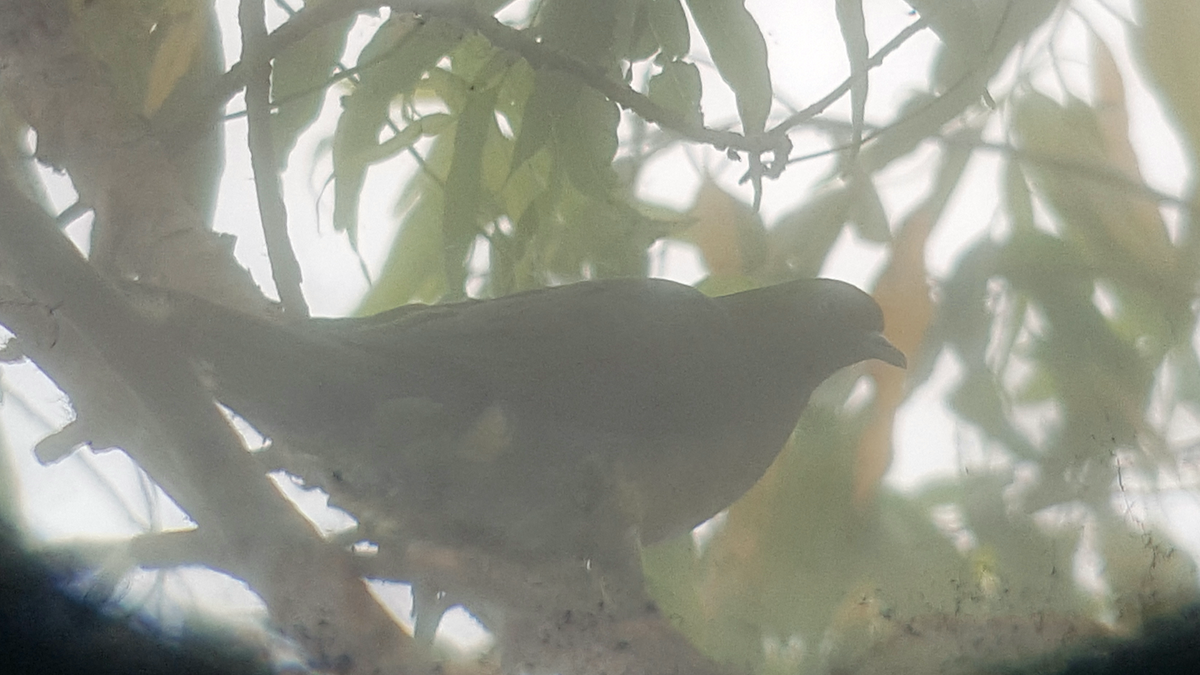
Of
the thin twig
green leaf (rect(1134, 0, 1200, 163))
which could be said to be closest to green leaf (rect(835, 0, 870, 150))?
green leaf (rect(1134, 0, 1200, 163))

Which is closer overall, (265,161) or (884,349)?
(265,161)

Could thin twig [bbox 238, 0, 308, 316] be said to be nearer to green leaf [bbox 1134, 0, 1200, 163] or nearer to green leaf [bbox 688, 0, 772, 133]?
green leaf [bbox 688, 0, 772, 133]

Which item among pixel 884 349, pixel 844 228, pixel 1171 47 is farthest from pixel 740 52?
pixel 1171 47

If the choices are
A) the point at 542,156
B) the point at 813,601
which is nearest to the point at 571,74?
the point at 542,156

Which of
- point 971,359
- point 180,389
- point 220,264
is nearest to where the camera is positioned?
point 180,389

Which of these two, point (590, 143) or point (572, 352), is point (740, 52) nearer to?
point (590, 143)

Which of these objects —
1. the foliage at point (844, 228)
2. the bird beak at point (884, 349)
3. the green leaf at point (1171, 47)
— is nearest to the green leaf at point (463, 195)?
the foliage at point (844, 228)

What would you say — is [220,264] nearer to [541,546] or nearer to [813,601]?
[541,546]
